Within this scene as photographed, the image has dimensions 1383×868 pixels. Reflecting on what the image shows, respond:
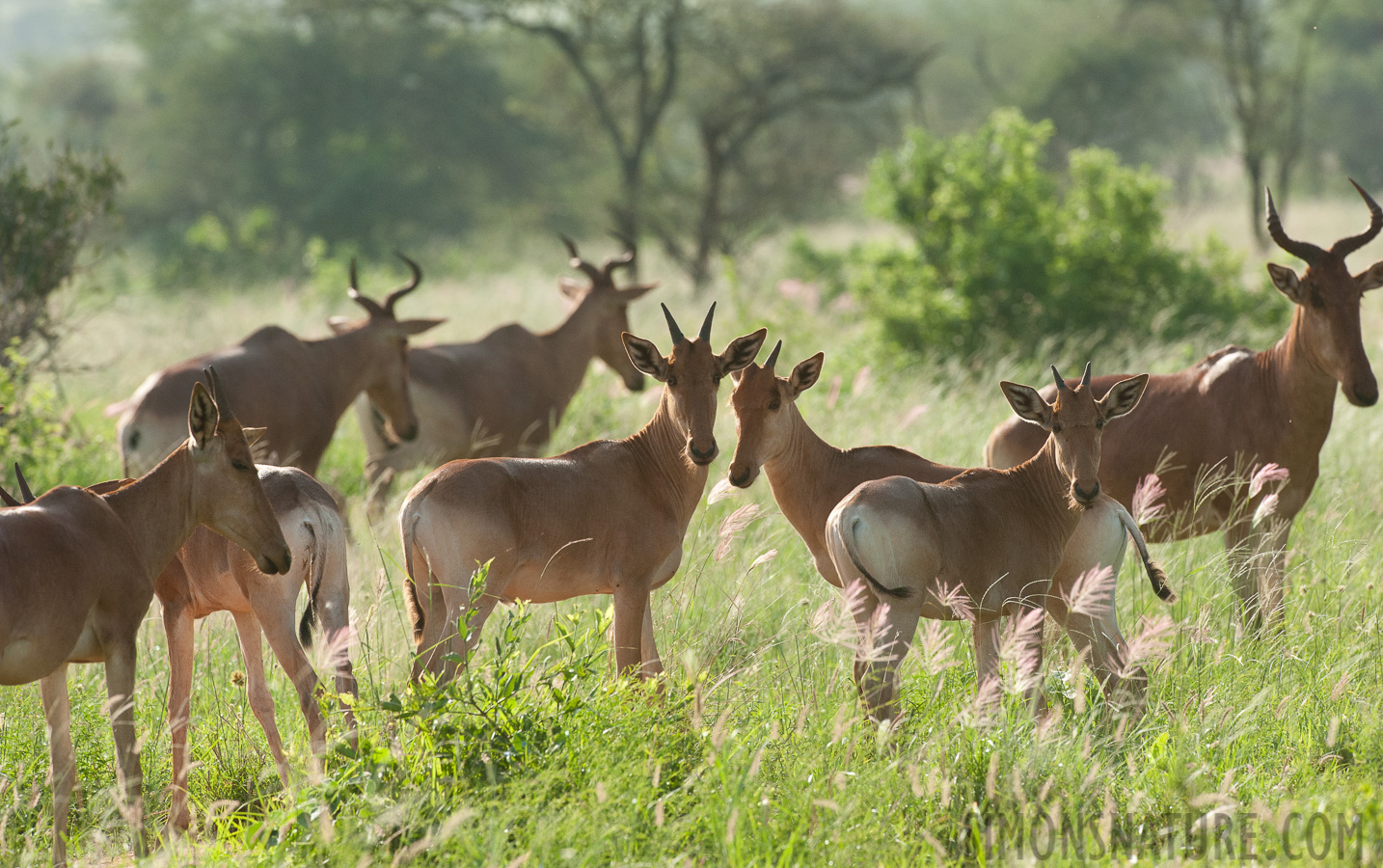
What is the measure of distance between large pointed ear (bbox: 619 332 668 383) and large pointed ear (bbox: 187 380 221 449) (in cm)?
163

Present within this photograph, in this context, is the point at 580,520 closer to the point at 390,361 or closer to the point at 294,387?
the point at 294,387

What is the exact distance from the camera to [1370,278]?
6207 mm

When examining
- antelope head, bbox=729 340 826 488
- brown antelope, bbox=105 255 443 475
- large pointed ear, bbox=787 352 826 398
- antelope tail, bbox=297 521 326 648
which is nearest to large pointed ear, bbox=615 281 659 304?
brown antelope, bbox=105 255 443 475

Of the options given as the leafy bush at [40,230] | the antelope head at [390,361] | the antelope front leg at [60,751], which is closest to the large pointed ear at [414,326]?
the antelope head at [390,361]

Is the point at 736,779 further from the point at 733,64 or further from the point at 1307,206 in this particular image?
the point at 1307,206

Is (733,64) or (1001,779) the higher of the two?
(733,64)

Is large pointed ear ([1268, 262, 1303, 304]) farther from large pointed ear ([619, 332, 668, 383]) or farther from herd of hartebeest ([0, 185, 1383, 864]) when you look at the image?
large pointed ear ([619, 332, 668, 383])

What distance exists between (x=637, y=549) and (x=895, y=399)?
5.49m

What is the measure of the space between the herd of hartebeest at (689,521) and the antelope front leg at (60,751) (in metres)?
0.01

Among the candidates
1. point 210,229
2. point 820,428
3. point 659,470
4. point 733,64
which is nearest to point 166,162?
point 210,229

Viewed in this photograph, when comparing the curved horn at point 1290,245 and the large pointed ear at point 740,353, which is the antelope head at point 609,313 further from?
the curved horn at point 1290,245

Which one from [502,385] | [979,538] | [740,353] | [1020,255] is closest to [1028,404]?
[979,538]

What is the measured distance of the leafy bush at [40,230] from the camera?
28.1 ft

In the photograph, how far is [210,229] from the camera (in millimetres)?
23062
